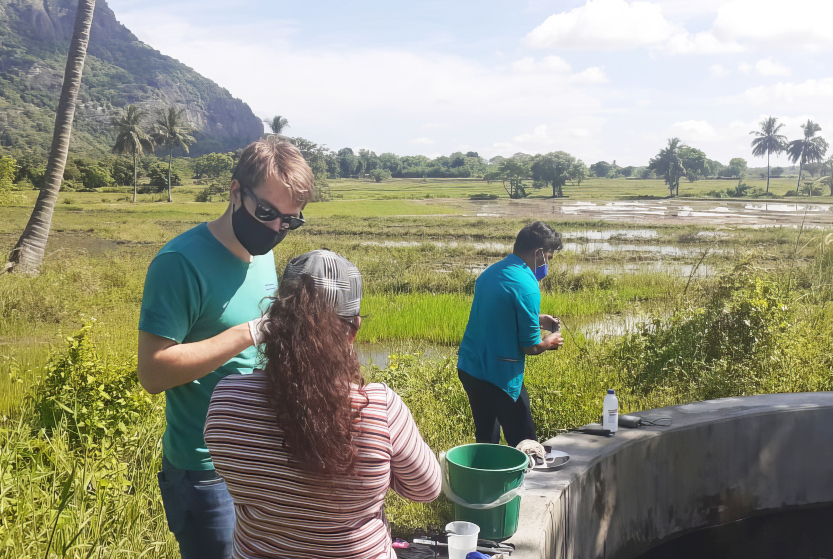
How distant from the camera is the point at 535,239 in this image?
4145mm

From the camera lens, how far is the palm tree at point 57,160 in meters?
14.8

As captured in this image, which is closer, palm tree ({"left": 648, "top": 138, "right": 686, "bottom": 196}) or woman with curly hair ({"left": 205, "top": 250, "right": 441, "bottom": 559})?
woman with curly hair ({"left": 205, "top": 250, "right": 441, "bottom": 559})

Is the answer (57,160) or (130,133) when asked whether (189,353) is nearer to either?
(57,160)

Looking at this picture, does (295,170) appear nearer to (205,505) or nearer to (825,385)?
(205,505)

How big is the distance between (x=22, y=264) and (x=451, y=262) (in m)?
13.5

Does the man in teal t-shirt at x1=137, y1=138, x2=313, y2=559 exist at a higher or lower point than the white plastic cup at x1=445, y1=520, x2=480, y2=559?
higher

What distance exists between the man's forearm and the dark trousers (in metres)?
2.33

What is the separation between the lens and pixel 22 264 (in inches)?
591

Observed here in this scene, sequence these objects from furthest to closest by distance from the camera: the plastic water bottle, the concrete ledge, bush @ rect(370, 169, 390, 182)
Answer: bush @ rect(370, 169, 390, 182)
the plastic water bottle
the concrete ledge

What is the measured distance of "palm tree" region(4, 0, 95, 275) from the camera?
14.8m

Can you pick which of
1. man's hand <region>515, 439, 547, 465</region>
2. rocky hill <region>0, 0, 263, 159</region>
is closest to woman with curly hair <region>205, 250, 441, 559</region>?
man's hand <region>515, 439, 547, 465</region>

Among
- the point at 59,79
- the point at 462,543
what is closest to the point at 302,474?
the point at 462,543

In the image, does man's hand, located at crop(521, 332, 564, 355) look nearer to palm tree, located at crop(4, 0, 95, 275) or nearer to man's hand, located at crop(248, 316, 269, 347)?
man's hand, located at crop(248, 316, 269, 347)

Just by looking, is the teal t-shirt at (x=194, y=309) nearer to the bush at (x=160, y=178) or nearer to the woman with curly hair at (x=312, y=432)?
the woman with curly hair at (x=312, y=432)
